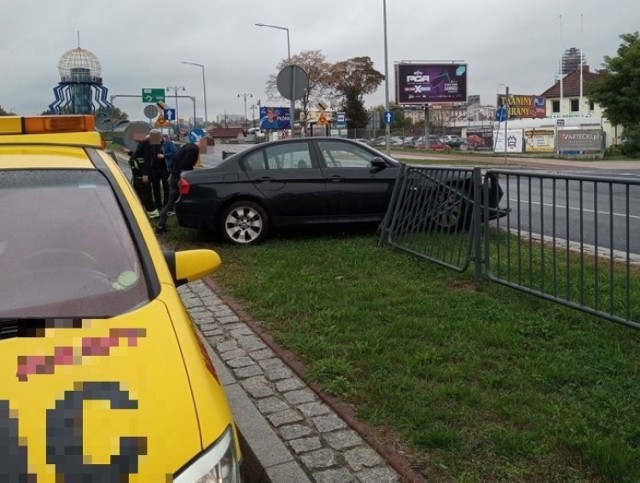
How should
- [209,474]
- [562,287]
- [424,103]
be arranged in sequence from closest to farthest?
[209,474]
[562,287]
[424,103]

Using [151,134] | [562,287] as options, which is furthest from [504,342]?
[151,134]

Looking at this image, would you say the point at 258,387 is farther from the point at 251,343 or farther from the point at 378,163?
the point at 378,163

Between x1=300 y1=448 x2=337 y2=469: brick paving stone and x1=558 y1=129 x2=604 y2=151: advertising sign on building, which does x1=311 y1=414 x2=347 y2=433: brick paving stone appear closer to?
x1=300 y1=448 x2=337 y2=469: brick paving stone

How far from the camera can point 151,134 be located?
1273cm

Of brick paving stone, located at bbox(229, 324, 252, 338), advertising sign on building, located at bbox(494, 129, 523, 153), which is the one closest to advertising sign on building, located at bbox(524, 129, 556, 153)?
advertising sign on building, located at bbox(494, 129, 523, 153)

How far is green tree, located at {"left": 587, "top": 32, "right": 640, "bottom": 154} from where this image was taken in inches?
1586

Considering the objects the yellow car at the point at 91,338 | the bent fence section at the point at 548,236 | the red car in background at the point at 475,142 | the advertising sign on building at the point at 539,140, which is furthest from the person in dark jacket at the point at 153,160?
the red car in background at the point at 475,142

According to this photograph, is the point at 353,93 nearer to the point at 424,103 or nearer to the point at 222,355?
the point at 424,103

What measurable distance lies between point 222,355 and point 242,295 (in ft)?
5.26

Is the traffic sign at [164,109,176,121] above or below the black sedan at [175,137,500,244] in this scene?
above

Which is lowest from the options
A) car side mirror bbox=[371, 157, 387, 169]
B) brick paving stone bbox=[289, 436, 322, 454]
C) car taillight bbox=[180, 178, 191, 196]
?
brick paving stone bbox=[289, 436, 322, 454]

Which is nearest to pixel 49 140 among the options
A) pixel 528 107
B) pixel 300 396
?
pixel 300 396

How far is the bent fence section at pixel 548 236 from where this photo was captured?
4980mm

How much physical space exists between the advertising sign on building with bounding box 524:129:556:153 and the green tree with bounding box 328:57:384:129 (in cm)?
2914
